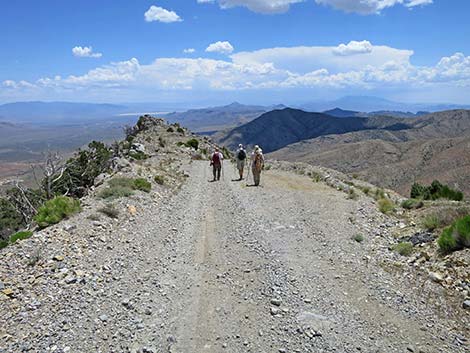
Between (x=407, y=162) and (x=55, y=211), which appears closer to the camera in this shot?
(x=55, y=211)

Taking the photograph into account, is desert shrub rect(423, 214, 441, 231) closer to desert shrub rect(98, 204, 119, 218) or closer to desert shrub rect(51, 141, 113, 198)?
desert shrub rect(98, 204, 119, 218)

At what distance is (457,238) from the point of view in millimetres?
9164

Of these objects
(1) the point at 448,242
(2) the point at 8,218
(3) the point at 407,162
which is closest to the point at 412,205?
(1) the point at 448,242

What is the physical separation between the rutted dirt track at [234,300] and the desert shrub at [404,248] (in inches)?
31.0

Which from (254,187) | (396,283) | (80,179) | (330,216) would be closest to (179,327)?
(396,283)

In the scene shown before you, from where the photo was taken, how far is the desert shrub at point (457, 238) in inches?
355

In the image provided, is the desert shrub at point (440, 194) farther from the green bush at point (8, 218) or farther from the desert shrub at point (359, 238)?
the green bush at point (8, 218)

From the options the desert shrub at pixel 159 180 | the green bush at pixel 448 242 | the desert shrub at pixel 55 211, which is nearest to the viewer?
the green bush at pixel 448 242

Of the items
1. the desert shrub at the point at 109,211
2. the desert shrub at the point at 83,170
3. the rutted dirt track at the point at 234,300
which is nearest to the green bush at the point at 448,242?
the rutted dirt track at the point at 234,300

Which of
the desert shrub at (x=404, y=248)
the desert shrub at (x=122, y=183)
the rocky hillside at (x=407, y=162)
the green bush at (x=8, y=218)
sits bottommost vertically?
the rocky hillside at (x=407, y=162)

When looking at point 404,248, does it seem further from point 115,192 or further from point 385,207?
point 115,192

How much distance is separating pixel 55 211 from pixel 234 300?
7230 mm

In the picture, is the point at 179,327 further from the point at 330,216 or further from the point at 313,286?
the point at 330,216

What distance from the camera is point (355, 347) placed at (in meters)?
6.19
